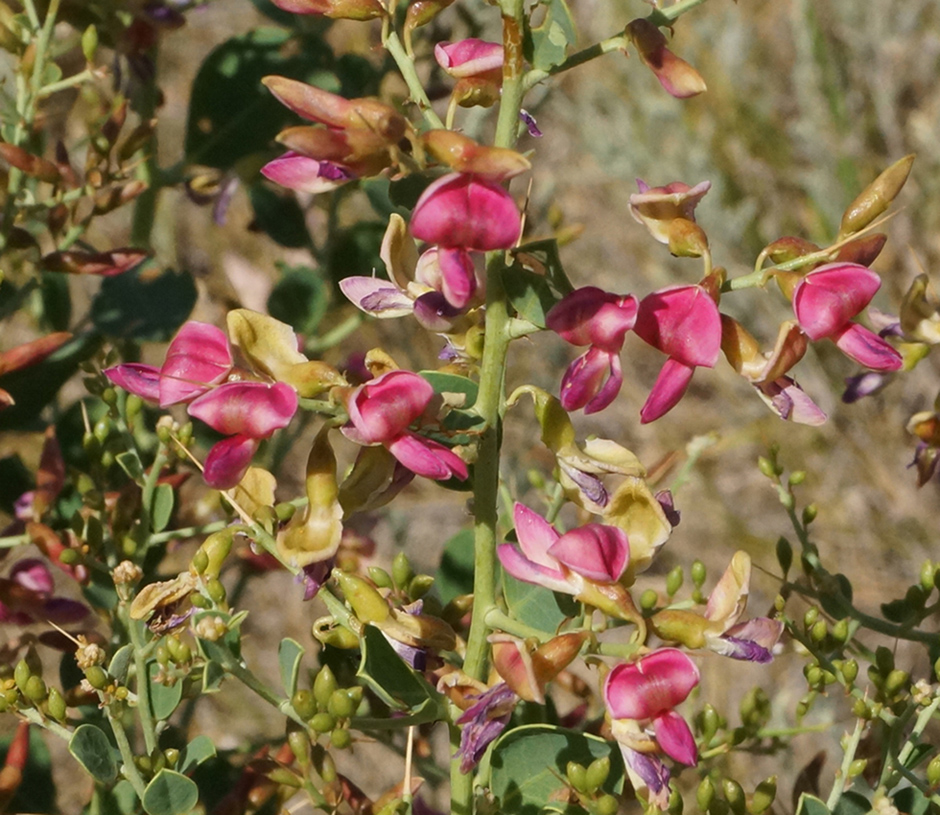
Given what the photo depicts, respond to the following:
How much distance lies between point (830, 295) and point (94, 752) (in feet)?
2.15

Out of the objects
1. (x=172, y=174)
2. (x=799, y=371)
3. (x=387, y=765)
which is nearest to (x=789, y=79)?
(x=799, y=371)

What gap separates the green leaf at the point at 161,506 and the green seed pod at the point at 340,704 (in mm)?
347

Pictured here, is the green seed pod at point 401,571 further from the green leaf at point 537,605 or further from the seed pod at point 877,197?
the seed pod at point 877,197

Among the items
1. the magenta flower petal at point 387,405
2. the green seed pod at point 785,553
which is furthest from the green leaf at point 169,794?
the green seed pod at point 785,553

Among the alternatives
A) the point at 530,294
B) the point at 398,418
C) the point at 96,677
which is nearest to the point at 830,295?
the point at 530,294

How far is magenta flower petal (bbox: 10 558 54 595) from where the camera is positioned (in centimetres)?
124

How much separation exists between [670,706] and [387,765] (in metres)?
1.95

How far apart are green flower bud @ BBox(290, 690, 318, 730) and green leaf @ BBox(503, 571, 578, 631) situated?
0.22 metres

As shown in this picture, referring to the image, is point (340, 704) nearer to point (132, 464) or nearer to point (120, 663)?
point (120, 663)

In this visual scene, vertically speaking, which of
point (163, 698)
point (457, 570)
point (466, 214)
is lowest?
point (457, 570)

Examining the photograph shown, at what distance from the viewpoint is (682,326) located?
2.54 ft

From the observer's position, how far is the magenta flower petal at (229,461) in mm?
754

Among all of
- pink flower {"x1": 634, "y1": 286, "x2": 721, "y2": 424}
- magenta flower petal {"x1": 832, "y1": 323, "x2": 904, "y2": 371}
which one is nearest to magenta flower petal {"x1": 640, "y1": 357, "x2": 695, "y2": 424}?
pink flower {"x1": 634, "y1": 286, "x2": 721, "y2": 424}

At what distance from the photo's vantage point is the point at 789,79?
3.97m
